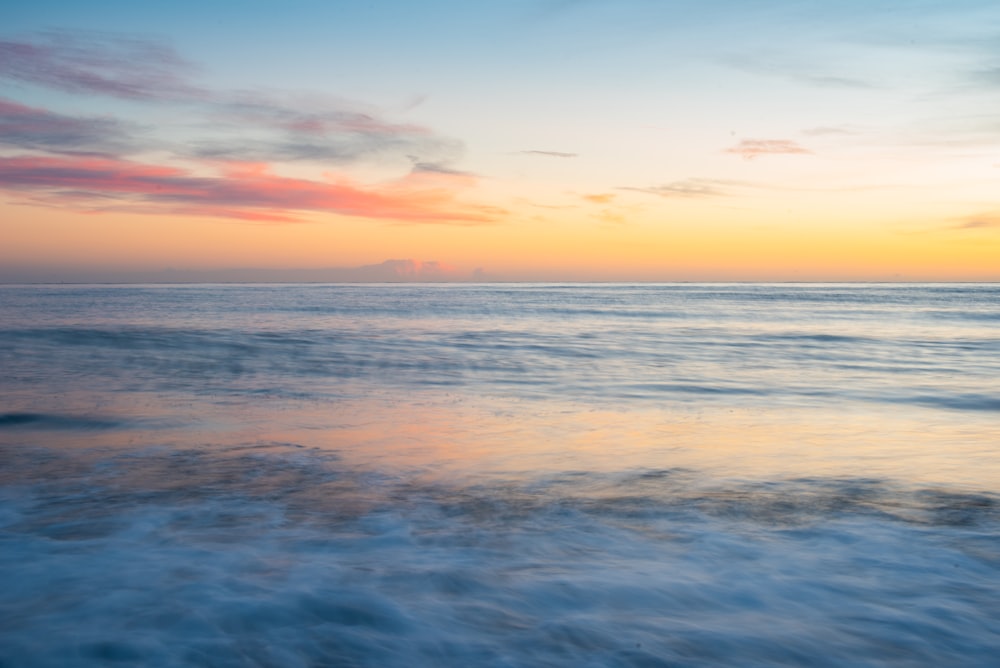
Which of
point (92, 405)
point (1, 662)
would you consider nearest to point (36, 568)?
point (1, 662)

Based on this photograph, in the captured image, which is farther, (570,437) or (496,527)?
(570,437)

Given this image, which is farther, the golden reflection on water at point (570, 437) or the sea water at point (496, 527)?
the golden reflection on water at point (570, 437)

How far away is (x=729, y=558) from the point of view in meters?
4.42

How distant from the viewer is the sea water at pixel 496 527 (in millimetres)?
3562

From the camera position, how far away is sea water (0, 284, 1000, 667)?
11.7ft

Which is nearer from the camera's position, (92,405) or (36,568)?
(36,568)

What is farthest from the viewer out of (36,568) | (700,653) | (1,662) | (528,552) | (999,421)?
(999,421)

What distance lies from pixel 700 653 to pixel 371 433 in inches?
201

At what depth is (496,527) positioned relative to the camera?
16.1ft

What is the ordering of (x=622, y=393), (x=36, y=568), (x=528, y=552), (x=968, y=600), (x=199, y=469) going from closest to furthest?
(x=968, y=600)
(x=36, y=568)
(x=528, y=552)
(x=199, y=469)
(x=622, y=393)

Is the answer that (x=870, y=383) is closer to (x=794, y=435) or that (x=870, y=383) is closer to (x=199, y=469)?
(x=794, y=435)

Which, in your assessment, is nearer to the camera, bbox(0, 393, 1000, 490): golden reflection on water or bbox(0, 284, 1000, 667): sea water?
bbox(0, 284, 1000, 667): sea water

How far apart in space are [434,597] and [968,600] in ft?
9.34

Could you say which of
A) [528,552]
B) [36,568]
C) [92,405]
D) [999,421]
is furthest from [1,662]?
[999,421]
